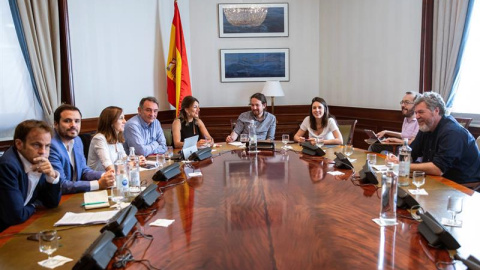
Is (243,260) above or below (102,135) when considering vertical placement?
below

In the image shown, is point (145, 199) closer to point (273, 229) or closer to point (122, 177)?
point (122, 177)

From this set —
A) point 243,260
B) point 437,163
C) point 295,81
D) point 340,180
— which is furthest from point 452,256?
point 295,81

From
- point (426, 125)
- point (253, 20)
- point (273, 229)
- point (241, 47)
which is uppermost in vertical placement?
point (253, 20)

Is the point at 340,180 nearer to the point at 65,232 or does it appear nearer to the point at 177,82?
the point at 65,232

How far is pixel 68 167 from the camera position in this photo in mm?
2688

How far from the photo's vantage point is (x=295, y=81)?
22.5ft

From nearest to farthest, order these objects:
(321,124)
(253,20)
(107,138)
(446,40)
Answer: (107,138), (321,124), (446,40), (253,20)

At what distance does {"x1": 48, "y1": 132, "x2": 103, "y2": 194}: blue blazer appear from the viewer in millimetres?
2479

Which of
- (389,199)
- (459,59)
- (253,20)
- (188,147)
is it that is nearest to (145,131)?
(188,147)

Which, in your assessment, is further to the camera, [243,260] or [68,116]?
[68,116]

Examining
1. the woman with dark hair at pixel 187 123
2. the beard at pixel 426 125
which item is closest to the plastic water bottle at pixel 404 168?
the beard at pixel 426 125

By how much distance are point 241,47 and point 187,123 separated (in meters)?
2.60

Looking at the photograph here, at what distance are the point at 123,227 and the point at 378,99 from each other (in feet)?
16.4

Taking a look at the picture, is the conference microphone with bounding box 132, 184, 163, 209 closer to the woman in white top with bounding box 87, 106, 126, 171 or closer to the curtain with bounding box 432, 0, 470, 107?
the woman in white top with bounding box 87, 106, 126, 171
